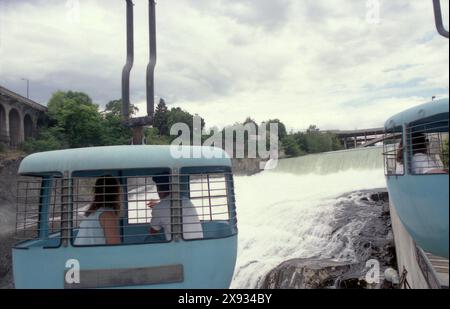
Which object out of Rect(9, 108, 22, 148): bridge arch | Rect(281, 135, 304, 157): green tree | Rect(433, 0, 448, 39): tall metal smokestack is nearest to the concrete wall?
Rect(9, 108, 22, 148): bridge arch

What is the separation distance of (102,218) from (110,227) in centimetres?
12

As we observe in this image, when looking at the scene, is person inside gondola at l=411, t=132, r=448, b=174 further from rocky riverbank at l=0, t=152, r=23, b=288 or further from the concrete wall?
the concrete wall

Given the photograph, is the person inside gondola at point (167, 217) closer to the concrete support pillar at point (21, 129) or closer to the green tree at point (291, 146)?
the concrete support pillar at point (21, 129)

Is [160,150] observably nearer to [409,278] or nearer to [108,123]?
[409,278]

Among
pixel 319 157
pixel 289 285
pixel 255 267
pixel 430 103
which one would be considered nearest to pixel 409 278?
pixel 289 285

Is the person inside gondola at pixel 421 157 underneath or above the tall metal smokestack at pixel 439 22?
underneath

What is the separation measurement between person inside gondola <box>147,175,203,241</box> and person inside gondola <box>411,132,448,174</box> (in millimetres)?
2275

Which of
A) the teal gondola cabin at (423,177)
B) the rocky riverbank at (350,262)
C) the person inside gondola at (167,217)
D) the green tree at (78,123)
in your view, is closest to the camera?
the teal gondola cabin at (423,177)

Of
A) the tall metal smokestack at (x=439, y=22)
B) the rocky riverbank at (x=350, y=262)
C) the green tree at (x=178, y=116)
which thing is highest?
the green tree at (x=178, y=116)

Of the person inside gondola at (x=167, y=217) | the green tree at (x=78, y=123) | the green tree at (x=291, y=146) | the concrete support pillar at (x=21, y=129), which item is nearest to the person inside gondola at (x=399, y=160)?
the person inside gondola at (x=167, y=217)

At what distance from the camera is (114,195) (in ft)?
15.0

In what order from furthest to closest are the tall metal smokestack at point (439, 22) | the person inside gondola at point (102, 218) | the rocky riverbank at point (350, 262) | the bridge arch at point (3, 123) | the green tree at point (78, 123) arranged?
the green tree at point (78, 123) → the bridge arch at point (3, 123) → the rocky riverbank at point (350, 262) → the person inside gondola at point (102, 218) → the tall metal smokestack at point (439, 22)

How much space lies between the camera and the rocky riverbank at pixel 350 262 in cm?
1140

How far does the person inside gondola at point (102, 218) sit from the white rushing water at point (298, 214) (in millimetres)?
8894
